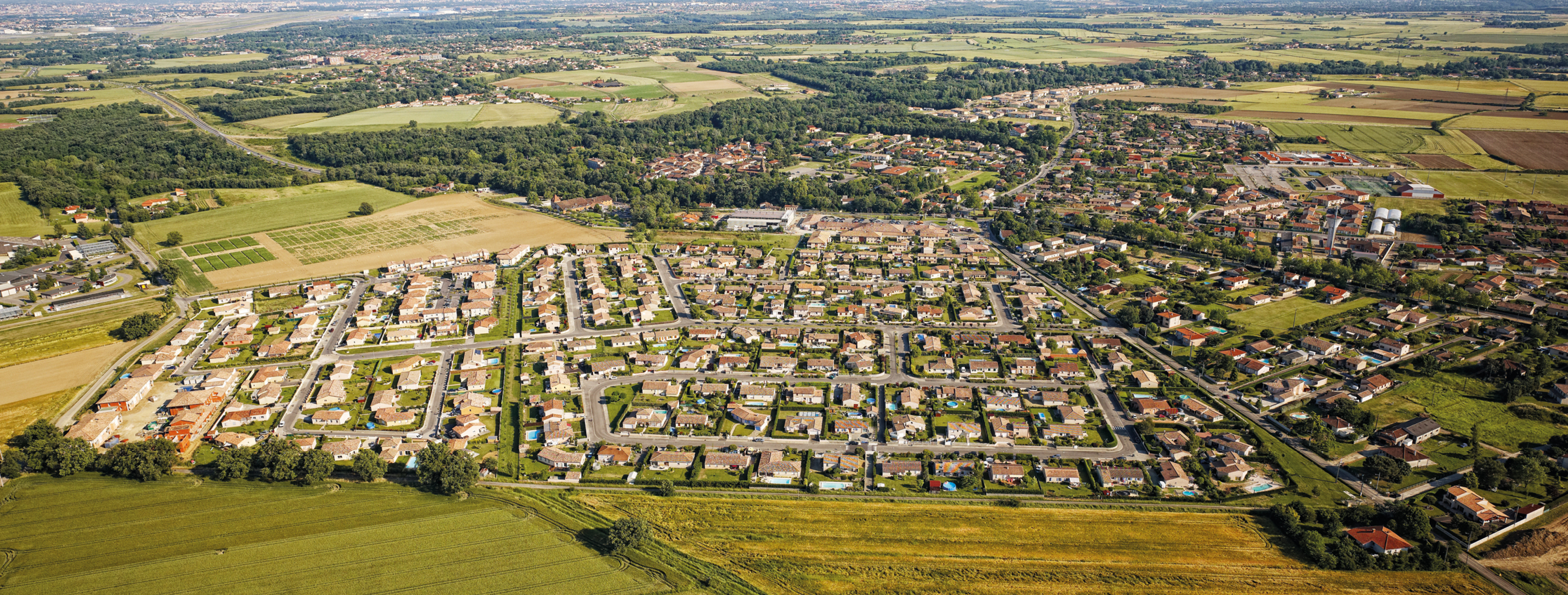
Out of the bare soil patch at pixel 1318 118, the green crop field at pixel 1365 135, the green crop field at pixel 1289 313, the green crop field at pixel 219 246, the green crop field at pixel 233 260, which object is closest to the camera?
the green crop field at pixel 1289 313

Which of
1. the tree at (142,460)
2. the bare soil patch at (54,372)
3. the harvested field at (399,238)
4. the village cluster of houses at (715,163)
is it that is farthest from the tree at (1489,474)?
the village cluster of houses at (715,163)

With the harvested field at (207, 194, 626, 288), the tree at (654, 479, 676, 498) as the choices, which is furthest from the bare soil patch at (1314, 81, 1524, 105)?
the tree at (654, 479, 676, 498)

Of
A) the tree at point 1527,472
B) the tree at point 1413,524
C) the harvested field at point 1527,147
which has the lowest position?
the tree at point 1413,524

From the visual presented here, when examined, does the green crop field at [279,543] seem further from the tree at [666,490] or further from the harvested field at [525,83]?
the harvested field at [525,83]

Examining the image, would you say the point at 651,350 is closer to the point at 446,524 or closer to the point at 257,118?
the point at 446,524

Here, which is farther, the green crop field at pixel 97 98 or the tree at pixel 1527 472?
the green crop field at pixel 97 98

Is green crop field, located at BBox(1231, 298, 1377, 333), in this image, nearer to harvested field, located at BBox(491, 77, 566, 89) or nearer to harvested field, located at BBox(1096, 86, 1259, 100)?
harvested field, located at BBox(1096, 86, 1259, 100)

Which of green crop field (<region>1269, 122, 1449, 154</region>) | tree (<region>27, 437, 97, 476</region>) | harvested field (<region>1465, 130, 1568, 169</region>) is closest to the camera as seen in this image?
tree (<region>27, 437, 97, 476</region>)
